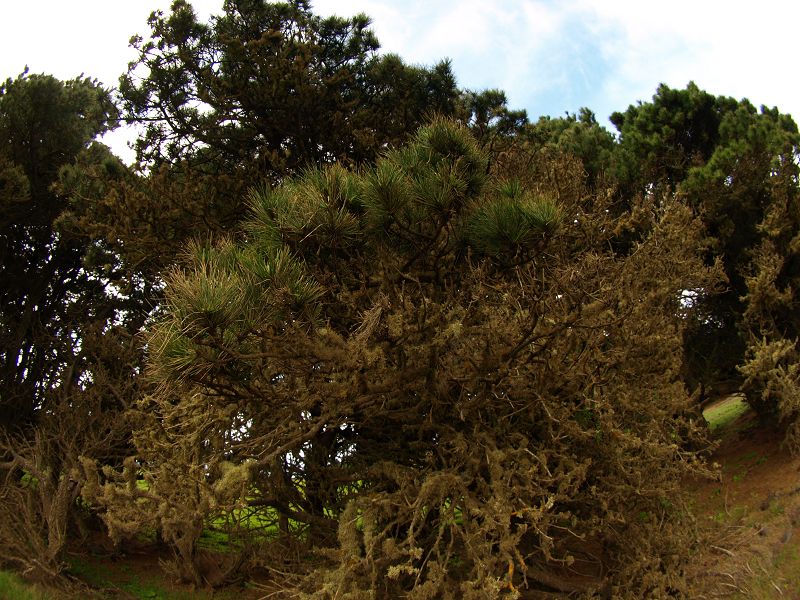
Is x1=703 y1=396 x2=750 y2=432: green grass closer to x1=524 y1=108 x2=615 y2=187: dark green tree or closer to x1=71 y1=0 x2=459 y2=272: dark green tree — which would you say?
x1=524 y1=108 x2=615 y2=187: dark green tree

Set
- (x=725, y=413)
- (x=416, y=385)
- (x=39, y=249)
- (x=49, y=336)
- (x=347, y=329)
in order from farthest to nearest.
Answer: (x=725, y=413) → (x=39, y=249) → (x=49, y=336) → (x=347, y=329) → (x=416, y=385)

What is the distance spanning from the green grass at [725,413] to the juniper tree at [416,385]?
850cm

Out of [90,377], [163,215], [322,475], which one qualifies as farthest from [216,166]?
[322,475]

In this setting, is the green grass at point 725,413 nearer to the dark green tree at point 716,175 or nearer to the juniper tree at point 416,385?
the dark green tree at point 716,175

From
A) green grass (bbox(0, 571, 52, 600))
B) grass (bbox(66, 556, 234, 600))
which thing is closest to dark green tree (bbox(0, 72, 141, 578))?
green grass (bbox(0, 571, 52, 600))

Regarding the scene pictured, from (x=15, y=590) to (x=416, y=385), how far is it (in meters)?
5.96

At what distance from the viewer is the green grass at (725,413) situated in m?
14.7

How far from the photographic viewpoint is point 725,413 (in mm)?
15992

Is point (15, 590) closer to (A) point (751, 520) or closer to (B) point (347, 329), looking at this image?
(B) point (347, 329)

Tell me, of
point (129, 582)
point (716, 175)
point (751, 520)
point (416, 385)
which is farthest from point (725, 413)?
point (129, 582)

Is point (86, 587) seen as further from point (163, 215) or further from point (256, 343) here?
point (256, 343)

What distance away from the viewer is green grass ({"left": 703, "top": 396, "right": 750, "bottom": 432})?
14688 millimetres

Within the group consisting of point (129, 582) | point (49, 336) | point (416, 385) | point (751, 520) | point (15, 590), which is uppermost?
point (49, 336)

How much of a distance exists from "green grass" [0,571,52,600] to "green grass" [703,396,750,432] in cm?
1250
